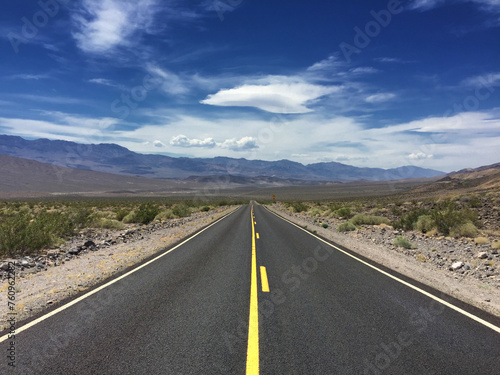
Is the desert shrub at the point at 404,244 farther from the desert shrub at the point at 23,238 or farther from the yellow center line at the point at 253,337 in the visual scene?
the desert shrub at the point at 23,238

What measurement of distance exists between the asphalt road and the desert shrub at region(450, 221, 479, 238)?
10.3 metres

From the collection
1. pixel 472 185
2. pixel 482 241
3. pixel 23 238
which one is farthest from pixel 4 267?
pixel 472 185

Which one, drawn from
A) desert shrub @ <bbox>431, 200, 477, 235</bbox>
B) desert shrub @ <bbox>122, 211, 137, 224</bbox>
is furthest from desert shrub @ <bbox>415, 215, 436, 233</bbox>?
desert shrub @ <bbox>122, 211, 137, 224</bbox>

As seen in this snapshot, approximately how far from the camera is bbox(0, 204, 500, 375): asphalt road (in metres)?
3.67

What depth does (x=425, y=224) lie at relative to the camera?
17.4m

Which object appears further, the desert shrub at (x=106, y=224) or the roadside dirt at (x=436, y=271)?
the desert shrub at (x=106, y=224)

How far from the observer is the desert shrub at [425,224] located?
17094 mm

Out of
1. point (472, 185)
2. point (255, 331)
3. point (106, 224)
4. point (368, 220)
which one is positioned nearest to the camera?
point (255, 331)

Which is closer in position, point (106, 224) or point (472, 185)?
point (106, 224)

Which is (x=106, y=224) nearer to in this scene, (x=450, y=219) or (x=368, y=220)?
(x=368, y=220)

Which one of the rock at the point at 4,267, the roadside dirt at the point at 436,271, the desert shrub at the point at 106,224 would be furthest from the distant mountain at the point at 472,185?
the rock at the point at 4,267

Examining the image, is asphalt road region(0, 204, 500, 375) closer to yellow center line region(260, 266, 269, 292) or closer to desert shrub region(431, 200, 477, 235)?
yellow center line region(260, 266, 269, 292)

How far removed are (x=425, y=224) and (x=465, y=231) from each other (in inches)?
102

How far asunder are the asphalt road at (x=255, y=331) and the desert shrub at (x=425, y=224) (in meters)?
11.7
